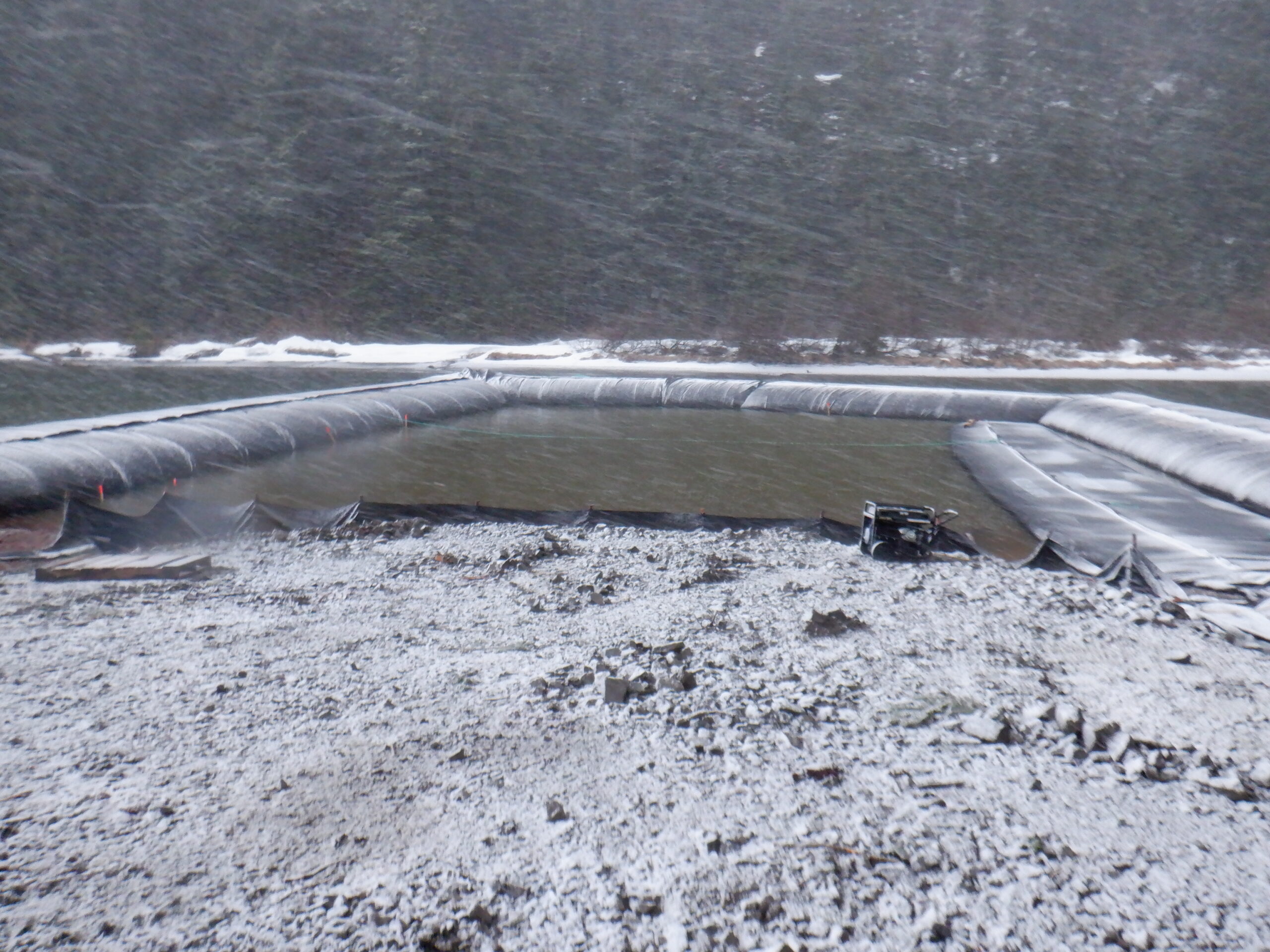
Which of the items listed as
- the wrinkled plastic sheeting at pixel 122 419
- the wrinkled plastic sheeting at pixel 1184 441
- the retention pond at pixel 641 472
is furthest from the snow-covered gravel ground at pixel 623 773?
the wrinkled plastic sheeting at pixel 122 419

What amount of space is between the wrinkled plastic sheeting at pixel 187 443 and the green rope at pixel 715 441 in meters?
0.81

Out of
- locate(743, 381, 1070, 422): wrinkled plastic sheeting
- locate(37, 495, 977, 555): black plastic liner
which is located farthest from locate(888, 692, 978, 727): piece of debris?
locate(743, 381, 1070, 422): wrinkled plastic sheeting

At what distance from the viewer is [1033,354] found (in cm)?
2519

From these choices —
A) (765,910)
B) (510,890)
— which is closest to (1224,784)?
(765,910)

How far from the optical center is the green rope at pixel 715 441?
37.8 ft

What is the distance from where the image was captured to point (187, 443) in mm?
8805

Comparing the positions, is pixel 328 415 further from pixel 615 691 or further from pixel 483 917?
pixel 483 917

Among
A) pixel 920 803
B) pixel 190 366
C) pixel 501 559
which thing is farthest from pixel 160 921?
pixel 190 366

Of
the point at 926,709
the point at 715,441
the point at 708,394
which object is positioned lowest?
the point at 708,394

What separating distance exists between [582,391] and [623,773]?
503 inches

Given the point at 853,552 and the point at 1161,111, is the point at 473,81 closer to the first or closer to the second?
the point at 1161,111

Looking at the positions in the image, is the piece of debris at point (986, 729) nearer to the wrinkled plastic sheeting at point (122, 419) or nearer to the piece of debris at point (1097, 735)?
the piece of debris at point (1097, 735)

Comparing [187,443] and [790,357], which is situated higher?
[187,443]

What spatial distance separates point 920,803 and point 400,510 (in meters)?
4.56
